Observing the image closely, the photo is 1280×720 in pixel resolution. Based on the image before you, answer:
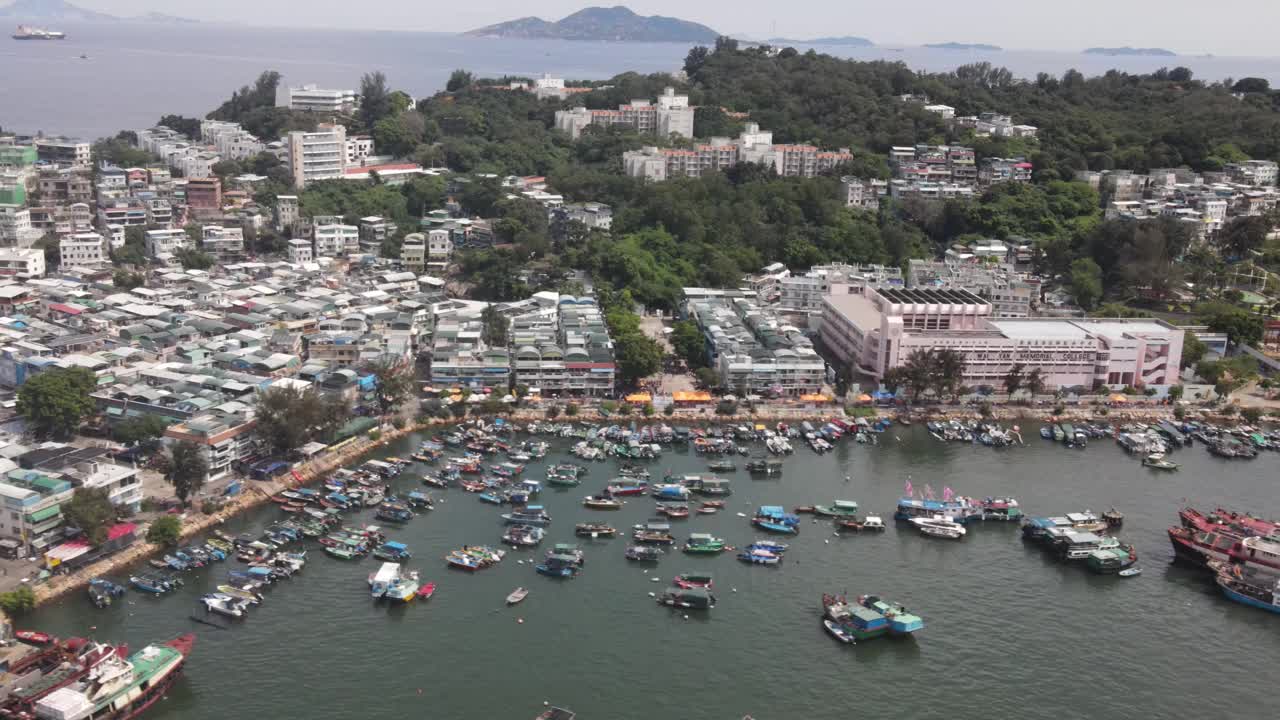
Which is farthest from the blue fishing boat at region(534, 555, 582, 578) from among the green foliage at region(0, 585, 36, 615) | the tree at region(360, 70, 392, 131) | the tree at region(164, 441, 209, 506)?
the tree at region(360, 70, 392, 131)

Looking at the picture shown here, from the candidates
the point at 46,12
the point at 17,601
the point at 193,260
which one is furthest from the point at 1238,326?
the point at 46,12

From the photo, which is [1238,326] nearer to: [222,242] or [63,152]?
[222,242]

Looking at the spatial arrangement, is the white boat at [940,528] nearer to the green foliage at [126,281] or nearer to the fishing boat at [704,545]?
the fishing boat at [704,545]

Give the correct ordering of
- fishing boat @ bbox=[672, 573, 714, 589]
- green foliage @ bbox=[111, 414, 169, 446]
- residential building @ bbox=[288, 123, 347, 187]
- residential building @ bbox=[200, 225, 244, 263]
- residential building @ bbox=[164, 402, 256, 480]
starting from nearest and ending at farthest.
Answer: fishing boat @ bbox=[672, 573, 714, 589] < residential building @ bbox=[164, 402, 256, 480] < green foliage @ bbox=[111, 414, 169, 446] < residential building @ bbox=[200, 225, 244, 263] < residential building @ bbox=[288, 123, 347, 187]

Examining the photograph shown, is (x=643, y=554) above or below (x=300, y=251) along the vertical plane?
below

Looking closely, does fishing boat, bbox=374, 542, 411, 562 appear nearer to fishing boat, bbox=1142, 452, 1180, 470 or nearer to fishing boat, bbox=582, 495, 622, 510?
fishing boat, bbox=582, 495, 622, 510

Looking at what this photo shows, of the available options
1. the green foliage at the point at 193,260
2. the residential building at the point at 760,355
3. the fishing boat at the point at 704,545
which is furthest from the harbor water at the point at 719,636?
the green foliage at the point at 193,260
